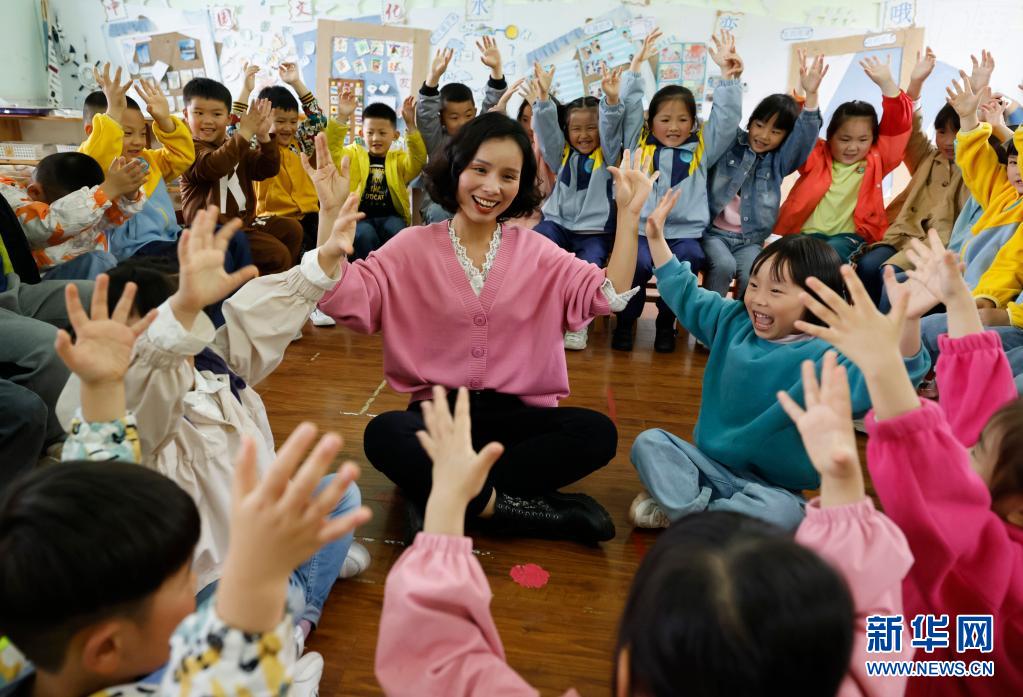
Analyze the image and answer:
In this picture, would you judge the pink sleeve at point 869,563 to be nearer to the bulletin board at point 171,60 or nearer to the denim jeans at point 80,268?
the denim jeans at point 80,268

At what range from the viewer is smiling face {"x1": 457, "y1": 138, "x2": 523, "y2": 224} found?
1748 millimetres

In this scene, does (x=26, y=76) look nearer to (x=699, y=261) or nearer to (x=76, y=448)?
(x=699, y=261)

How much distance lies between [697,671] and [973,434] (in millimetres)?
900

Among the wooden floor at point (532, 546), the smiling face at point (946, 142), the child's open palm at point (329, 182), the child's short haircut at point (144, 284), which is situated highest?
the smiling face at point (946, 142)

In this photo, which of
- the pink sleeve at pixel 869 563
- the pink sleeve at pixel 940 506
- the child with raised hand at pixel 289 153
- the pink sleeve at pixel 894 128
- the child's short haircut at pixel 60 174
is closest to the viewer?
the pink sleeve at pixel 869 563

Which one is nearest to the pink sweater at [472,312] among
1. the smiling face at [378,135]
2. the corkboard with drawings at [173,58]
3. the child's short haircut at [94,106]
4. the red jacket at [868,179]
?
the red jacket at [868,179]

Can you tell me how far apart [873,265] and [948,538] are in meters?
2.57

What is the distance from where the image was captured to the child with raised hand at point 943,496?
0.88 metres

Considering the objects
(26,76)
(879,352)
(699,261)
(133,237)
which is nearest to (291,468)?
(879,352)

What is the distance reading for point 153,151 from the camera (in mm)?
3119

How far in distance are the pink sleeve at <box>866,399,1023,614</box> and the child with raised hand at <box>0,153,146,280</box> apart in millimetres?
2208

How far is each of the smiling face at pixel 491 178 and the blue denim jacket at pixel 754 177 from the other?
1.95m

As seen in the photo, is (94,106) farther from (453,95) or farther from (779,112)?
(779,112)

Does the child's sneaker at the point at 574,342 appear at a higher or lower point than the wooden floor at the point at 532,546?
higher
